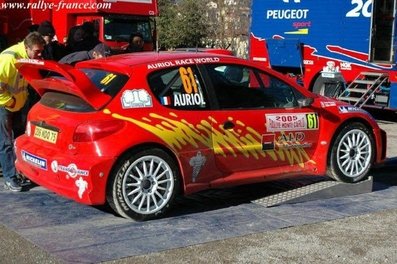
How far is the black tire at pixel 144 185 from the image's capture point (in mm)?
5477

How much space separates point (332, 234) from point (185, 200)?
Result: 1726 mm

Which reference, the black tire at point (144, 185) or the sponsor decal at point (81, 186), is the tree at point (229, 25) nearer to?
the black tire at point (144, 185)

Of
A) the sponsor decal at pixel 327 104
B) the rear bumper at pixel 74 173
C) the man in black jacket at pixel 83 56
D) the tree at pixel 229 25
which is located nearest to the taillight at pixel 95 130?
the rear bumper at pixel 74 173

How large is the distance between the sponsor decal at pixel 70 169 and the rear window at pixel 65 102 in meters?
0.52

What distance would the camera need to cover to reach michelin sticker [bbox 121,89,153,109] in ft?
18.3

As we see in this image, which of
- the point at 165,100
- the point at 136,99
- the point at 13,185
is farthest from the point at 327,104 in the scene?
the point at 13,185

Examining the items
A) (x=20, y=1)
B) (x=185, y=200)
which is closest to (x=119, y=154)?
(x=185, y=200)

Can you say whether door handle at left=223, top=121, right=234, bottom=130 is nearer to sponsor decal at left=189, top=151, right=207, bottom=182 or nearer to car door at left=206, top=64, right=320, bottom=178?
car door at left=206, top=64, right=320, bottom=178

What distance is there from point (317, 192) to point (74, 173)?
272cm

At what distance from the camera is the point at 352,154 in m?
7.05

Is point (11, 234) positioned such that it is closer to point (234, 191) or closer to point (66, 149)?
point (66, 149)

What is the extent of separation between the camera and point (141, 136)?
5496 millimetres

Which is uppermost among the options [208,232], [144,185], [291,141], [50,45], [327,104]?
[50,45]

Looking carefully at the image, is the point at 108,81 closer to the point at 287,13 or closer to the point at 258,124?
the point at 258,124
